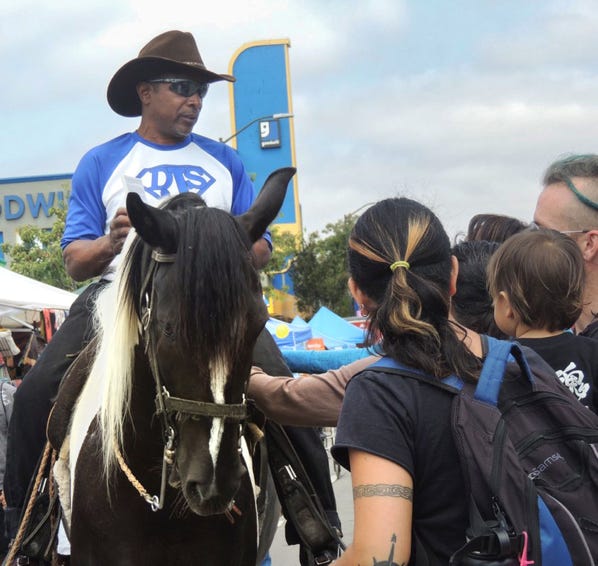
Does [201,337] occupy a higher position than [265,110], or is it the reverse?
[265,110]

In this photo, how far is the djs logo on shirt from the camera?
14.3ft

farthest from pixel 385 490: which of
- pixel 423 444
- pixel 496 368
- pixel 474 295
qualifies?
pixel 474 295

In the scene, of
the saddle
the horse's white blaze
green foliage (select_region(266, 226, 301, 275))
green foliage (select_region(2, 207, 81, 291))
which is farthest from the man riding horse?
green foliage (select_region(266, 226, 301, 275))

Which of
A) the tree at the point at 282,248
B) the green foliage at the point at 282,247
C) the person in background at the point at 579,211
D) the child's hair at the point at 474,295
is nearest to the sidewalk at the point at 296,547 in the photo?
the child's hair at the point at 474,295

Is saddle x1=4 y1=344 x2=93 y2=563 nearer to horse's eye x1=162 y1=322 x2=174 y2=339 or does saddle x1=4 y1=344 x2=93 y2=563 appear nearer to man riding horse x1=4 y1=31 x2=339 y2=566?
man riding horse x1=4 y1=31 x2=339 y2=566

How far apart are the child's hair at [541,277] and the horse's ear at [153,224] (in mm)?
1208

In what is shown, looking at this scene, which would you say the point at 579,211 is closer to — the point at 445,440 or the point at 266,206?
the point at 266,206

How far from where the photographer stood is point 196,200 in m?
3.26

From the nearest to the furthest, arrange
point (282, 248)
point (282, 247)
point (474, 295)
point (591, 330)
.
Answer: point (591, 330) → point (474, 295) → point (282, 248) → point (282, 247)

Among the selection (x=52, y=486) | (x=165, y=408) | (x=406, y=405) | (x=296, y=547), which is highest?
(x=406, y=405)

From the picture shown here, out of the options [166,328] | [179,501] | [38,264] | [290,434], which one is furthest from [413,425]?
[38,264]

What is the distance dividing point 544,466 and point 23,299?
11180 mm

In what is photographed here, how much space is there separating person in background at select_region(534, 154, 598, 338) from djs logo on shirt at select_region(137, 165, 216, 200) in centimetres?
176

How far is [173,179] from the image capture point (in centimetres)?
440
